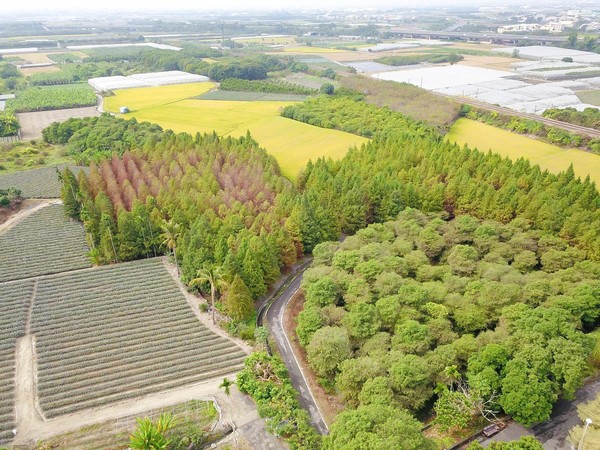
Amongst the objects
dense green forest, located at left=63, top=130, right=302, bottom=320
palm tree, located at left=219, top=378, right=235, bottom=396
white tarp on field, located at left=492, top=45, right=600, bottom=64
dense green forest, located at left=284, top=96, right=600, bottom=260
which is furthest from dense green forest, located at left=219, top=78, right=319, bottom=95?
palm tree, located at left=219, top=378, right=235, bottom=396

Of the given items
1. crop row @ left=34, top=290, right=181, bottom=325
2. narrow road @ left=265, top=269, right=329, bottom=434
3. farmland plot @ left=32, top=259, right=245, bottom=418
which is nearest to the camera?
narrow road @ left=265, top=269, right=329, bottom=434

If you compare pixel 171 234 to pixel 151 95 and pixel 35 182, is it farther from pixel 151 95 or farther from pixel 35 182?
pixel 151 95

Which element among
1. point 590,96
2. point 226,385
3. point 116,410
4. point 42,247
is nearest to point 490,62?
point 590,96

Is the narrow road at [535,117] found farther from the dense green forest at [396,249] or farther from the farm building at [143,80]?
the farm building at [143,80]

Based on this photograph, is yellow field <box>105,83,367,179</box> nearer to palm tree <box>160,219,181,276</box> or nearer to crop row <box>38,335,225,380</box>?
palm tree <box>160,219,181,276</box>

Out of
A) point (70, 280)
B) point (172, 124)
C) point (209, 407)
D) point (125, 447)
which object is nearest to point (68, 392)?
point (125, 447)
